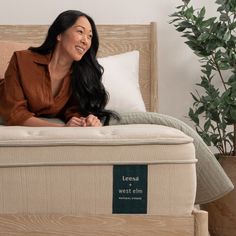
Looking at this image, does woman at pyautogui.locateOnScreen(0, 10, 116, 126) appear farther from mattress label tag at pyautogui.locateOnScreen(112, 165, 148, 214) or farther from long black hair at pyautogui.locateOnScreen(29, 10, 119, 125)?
mattress label tag at pyautogui.locateOnScreen(112, 165, 148, 214)

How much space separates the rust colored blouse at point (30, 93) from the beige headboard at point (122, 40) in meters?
0.88

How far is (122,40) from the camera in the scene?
3018 millimetres

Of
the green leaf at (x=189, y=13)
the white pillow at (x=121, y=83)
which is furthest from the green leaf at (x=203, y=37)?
the white pillow at (x=121, y=83)

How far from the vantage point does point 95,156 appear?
60.0 inches

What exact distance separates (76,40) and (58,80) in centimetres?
16

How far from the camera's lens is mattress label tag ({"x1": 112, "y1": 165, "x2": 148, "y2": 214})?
153 cm

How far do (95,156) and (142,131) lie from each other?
0.46 feet

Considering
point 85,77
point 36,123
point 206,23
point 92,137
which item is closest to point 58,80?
point 85,77

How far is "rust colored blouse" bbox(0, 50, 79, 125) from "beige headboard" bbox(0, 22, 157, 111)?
0.88m

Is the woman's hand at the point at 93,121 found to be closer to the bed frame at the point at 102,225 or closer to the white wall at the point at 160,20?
the bed frame at the point at 102,225

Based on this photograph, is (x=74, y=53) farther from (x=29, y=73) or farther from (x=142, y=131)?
(x=142, y=131)

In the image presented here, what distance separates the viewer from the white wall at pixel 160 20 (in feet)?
10.1

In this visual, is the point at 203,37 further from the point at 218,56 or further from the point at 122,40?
the point at 122,40

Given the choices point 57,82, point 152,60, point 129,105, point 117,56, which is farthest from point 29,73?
point 152,60
